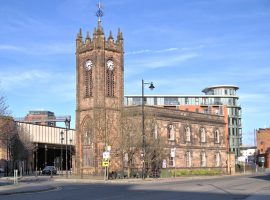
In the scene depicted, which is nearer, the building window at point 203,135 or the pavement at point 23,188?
the pavement at point 23,188

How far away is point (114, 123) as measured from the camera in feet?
226

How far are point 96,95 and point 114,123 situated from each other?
A: 4.51m

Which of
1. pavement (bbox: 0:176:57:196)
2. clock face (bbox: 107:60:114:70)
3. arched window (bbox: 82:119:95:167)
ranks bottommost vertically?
pavement (bbox: 0:176:57:196)

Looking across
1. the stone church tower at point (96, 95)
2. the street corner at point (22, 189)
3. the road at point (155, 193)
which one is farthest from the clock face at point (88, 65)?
the road at point (155, 193)

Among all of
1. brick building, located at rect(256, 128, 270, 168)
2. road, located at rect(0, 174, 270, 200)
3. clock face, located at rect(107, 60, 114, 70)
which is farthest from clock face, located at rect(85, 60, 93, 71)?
brick building, located at rect(256, 128, 270, 168)

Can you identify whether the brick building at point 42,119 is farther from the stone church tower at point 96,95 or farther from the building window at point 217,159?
the stone church tower at point 96,95

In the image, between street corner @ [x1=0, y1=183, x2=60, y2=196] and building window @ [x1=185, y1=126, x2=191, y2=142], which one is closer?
street corner @ [x1=0, y1=183, x2=60, y2=196]

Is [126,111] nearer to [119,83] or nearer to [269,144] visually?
[119,83]

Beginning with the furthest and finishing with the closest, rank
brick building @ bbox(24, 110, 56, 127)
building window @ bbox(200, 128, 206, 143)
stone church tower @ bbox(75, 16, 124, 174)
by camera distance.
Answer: brick building @ bbox(24, 110, 56, 127), building window @ bbox(200, 128, 206, 143), stone church tower @ bbox(75, 16, 124, 174)

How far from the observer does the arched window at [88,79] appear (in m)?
71.1

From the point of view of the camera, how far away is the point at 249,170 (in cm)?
10319

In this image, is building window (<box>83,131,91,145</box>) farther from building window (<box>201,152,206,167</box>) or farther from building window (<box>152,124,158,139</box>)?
building window (<box>201,152,206,167</box>)

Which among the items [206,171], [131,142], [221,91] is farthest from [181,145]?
[221,91]

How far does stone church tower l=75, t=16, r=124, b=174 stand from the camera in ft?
225
